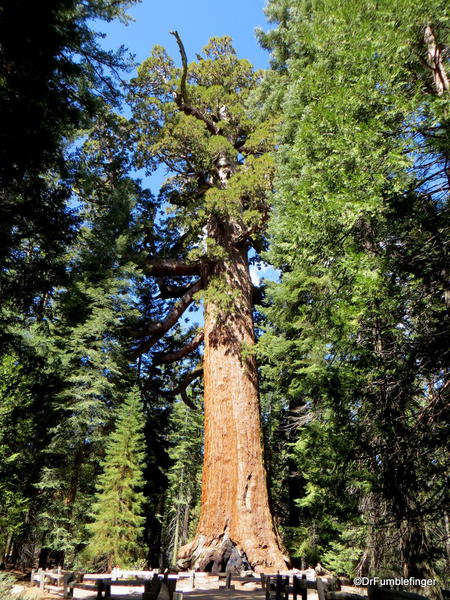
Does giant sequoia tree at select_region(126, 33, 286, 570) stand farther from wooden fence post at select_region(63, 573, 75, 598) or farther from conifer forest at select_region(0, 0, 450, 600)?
wooden fence post at select_region(63, 573, 75, 598)

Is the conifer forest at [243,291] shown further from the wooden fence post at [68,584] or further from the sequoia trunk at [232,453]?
the wooden fence post at [68,584]

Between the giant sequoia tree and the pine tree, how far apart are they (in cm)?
240

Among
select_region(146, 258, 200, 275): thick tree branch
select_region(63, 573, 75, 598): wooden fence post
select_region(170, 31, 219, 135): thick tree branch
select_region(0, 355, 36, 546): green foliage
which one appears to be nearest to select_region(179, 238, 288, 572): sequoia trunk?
select_region(146, 258, 200, 275): thick tree branch

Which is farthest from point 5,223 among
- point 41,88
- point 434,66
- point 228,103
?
point 228,103

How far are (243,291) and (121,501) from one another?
7185 mm

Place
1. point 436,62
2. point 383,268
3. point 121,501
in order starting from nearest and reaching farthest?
point 383,268 → point 436,62 → point 121,501

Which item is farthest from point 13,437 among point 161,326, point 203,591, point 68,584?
point 203,591

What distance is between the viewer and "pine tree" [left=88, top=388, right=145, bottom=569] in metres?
10.0

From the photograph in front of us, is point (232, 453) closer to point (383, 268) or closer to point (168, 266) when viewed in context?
point (383, 268)

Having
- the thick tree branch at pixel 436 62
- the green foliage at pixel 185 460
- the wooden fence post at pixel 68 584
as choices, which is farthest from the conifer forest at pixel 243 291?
the green foliage at pixel 185 460

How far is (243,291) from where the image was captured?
12.3m

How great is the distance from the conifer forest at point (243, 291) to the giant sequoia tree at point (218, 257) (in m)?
0.07

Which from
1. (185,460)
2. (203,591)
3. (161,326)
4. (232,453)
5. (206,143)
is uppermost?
(206,143)

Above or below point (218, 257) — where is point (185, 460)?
below
